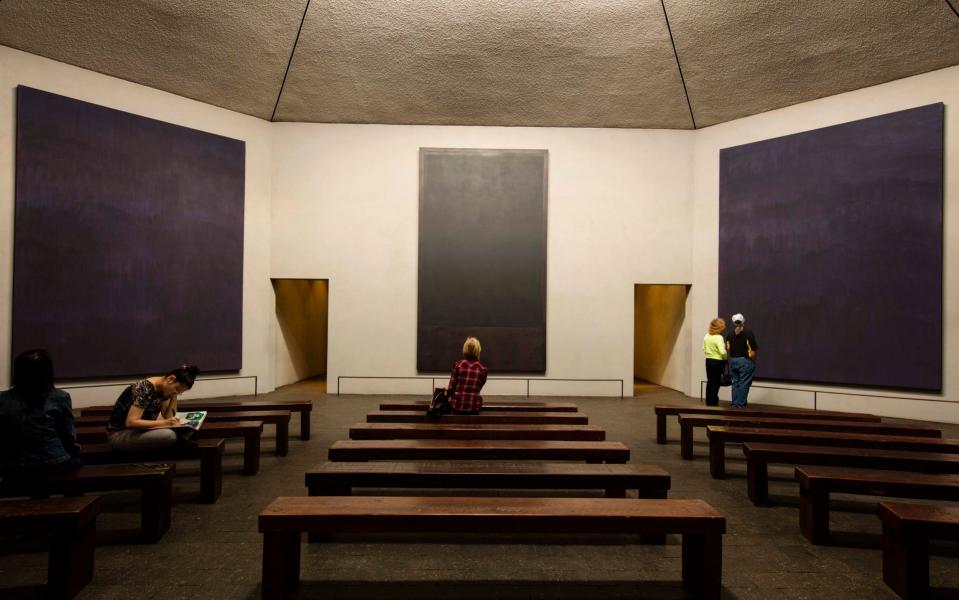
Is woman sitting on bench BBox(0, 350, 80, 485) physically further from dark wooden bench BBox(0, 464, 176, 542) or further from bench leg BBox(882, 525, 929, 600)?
bench leg BBox(882, 525, 929, 600)

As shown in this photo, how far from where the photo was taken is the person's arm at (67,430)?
3.38 metres

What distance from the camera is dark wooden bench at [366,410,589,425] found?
5395 mm

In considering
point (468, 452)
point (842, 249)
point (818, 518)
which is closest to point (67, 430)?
point (468, 452)

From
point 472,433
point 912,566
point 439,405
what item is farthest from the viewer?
point 439,405

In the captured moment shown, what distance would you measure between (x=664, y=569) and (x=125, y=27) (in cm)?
1025

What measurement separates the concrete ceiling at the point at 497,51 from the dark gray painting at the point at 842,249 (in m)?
1.10

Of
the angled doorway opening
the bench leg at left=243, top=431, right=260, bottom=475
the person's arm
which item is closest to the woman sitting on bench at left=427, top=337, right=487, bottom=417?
the bench leg at left=243, top=431, right=260, bottom=475

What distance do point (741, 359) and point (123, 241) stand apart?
1090cm

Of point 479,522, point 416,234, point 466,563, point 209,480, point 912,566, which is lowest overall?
point 466,563

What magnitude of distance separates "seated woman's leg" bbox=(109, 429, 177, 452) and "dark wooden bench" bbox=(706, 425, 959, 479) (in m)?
4.95

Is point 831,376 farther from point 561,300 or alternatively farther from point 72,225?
point 72,225

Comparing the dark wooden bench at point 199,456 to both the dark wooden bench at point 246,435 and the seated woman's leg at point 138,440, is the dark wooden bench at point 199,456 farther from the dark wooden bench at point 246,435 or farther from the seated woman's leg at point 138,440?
the dark wooden bench at point 246,435

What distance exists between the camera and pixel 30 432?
322cm

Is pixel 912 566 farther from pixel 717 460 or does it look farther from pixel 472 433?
pixel 472 433
